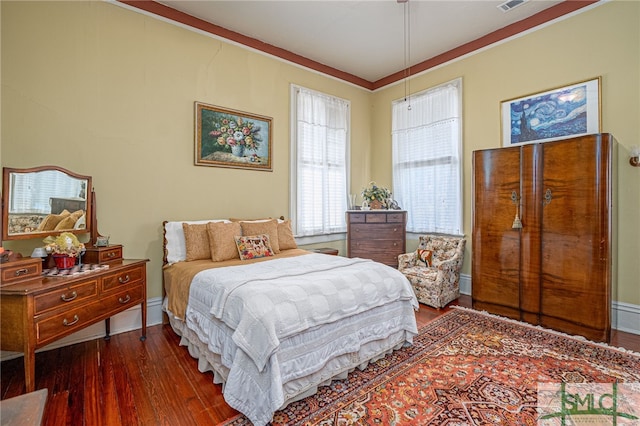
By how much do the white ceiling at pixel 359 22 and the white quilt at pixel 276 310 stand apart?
2.67 meters

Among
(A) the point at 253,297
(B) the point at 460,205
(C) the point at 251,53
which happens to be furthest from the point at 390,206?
(A) the point at 253,297

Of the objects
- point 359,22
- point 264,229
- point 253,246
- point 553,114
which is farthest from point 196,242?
point 553,114

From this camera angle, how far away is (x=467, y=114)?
13.7 ft

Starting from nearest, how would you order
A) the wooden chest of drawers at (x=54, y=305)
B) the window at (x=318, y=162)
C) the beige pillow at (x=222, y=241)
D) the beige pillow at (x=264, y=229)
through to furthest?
the wooden chest of drawers at (x=54, y=305) → the beige pillow at (x=222, y=241) → the beige pillow at (x=264, y=229) → the window at (x=318, y=162)

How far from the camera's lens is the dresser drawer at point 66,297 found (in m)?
1.93

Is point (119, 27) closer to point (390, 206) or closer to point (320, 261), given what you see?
point (320, 261)

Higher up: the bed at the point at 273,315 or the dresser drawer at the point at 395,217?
the dresser drawer at the point at 395,217

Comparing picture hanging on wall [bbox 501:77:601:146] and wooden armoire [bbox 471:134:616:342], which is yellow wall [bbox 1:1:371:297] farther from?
picture hanging on wall [bbox 501:77:601:146]

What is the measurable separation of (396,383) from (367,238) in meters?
2.40

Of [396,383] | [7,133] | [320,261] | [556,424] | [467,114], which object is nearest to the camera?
[556,424]

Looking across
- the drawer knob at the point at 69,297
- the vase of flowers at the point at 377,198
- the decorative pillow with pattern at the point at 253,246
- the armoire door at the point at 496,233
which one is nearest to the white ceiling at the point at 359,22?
the armoire door at the point at 496,233

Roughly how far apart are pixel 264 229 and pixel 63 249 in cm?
174

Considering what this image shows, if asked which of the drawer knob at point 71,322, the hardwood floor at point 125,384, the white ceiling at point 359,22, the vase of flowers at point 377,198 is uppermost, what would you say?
the white ceiling at point 359,22

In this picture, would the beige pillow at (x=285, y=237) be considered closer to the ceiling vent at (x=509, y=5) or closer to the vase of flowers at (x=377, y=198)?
the vase of flowers at (x=377, y=198)
